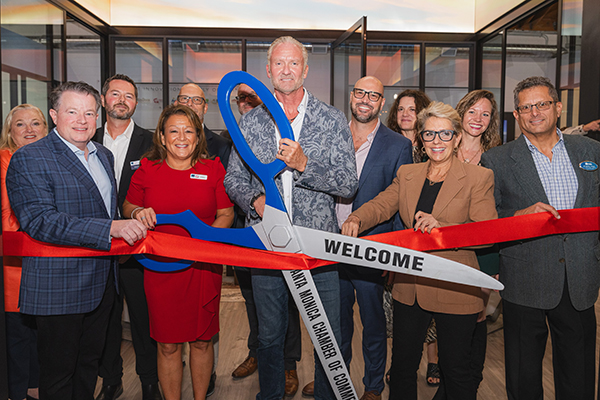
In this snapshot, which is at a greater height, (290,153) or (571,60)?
(571,60)

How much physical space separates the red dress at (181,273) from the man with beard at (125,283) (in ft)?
1.08

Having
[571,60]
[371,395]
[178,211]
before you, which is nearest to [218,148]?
[178,211]

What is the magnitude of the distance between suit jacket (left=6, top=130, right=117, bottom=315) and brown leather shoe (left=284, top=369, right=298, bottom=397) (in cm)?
124

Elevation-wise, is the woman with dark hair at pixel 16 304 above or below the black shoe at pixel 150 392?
above

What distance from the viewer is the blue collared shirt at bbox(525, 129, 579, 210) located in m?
1.83

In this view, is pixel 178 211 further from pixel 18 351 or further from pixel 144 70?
pixel 144 70

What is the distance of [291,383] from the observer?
8.25ft

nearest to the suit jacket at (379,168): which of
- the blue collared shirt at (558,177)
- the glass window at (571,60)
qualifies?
the blue collared shirt at (558,177)

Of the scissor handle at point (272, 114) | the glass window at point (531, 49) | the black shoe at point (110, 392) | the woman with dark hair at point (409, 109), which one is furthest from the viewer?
the glass window at point (531, 49)

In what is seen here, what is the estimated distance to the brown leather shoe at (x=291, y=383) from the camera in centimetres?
248

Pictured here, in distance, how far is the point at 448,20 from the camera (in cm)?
575

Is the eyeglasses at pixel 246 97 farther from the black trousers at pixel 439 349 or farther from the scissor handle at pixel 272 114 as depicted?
the black trousers at pixel 439 349

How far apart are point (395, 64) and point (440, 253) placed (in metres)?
4.67

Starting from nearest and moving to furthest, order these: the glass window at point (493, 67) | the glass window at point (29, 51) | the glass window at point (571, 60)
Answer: the glass window at point (29, 51)
the glass window at point (571, 60)
the glass window at point (493, 67)
